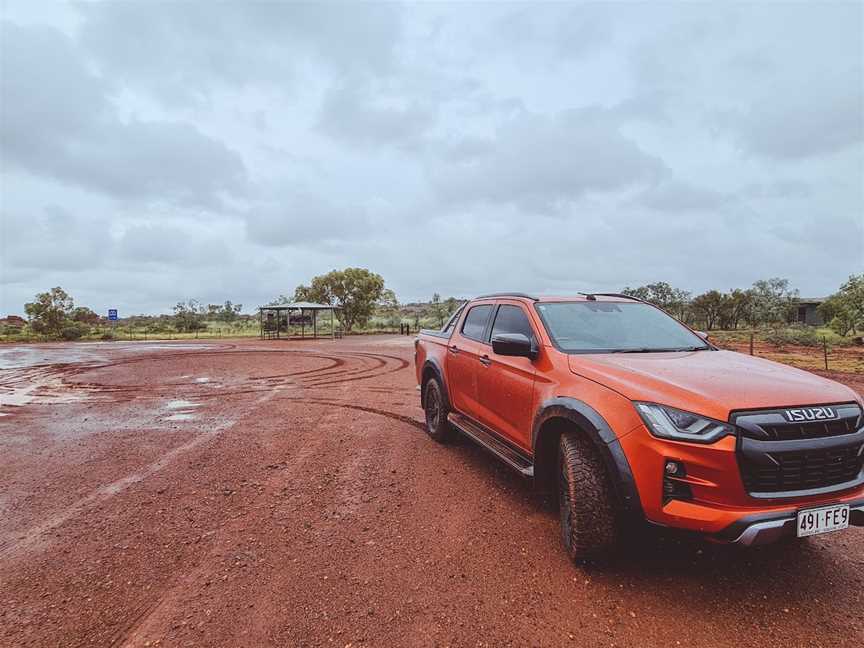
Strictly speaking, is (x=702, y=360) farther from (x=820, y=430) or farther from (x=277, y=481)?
(x=277, y=481)

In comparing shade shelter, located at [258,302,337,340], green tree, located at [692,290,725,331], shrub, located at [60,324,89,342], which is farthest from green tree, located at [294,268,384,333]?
green tree, located at [692,290,725,331]

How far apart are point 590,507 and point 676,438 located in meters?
0.66

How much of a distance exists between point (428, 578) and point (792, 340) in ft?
81.7

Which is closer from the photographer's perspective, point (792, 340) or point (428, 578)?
point (428, 578)

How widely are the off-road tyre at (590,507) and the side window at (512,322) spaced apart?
1167 millimetres

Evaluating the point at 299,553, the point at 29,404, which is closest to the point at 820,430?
the point at 299,553

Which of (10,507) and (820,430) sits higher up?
(820,430)

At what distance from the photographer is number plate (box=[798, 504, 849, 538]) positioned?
2.33m

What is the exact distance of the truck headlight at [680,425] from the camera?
2371 mm

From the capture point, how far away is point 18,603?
2.62m

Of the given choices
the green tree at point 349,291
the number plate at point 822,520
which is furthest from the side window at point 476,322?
the green tree at point 349,291

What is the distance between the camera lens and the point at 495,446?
3969mm

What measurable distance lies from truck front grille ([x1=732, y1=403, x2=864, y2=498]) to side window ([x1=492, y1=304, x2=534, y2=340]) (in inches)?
66.6

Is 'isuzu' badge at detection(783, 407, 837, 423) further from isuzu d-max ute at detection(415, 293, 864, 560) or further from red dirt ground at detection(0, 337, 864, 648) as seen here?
red dirt ground at detection(0, 337, 864, 648)
